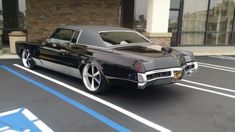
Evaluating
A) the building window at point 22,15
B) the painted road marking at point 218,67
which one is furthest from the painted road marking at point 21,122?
the building window at point 22,15

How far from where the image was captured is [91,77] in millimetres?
6168

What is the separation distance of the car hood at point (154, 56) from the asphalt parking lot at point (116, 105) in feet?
2.78

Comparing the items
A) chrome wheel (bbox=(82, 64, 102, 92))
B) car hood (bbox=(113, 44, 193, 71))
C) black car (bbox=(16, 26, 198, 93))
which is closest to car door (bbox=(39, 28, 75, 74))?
black car (bbox=(16, 26, 198, 93))

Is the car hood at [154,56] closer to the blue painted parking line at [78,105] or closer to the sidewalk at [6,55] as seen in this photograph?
the blue painted parking line at [78,105]

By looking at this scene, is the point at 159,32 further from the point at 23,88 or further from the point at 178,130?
the point at 178,130

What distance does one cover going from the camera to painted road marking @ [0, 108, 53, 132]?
169 inches

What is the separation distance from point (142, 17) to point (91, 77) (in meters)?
8.86

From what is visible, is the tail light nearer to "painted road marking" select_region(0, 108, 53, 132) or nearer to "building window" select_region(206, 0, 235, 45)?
"painted road marking" select_region(0, 108, 53, 132)

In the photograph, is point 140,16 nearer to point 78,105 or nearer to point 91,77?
point 91,77

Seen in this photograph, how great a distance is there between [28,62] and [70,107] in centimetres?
367

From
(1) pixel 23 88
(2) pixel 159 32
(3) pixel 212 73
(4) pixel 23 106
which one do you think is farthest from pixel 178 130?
(2) pixel 159 32

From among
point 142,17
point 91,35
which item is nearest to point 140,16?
point 142,17

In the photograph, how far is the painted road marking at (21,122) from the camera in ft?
14.1

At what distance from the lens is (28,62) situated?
831 cm
